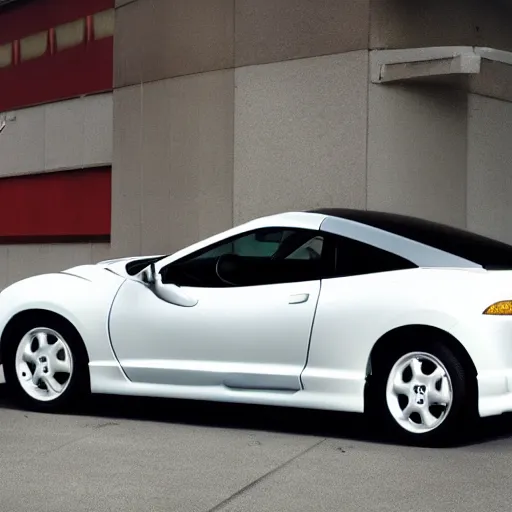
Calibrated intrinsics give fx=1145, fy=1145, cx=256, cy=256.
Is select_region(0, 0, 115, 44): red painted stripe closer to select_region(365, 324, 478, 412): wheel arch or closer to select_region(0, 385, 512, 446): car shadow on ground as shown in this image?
select_region(0, 385, 512, 446): car shadow on ground

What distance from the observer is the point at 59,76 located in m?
20.4

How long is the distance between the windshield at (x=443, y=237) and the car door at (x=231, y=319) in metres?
0.41

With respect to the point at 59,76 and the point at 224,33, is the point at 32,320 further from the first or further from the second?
the point at 59,76

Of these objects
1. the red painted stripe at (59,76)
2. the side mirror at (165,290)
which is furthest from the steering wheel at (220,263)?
the red painted stripe at (59,76)

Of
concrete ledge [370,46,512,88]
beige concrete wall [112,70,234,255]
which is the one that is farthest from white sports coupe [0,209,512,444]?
beige concrete wall [112,70,234,255]

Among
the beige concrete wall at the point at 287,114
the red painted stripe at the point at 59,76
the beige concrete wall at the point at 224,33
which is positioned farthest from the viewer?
the red painted stripe at the point at 59,76

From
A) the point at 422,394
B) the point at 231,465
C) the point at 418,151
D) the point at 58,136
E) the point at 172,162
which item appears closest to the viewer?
the point at 231,465

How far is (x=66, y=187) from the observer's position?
20.2 m

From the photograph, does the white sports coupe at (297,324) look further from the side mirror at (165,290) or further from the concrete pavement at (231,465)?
the concrete pavement at (231,465)

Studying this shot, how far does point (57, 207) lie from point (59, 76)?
2339mm

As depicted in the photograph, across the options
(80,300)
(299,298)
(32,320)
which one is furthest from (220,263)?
(32,320)

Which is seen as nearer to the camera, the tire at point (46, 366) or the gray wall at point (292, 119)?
the tire at point (46, 366)

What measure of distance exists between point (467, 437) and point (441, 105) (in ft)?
30.8

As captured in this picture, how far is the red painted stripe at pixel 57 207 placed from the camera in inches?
763
